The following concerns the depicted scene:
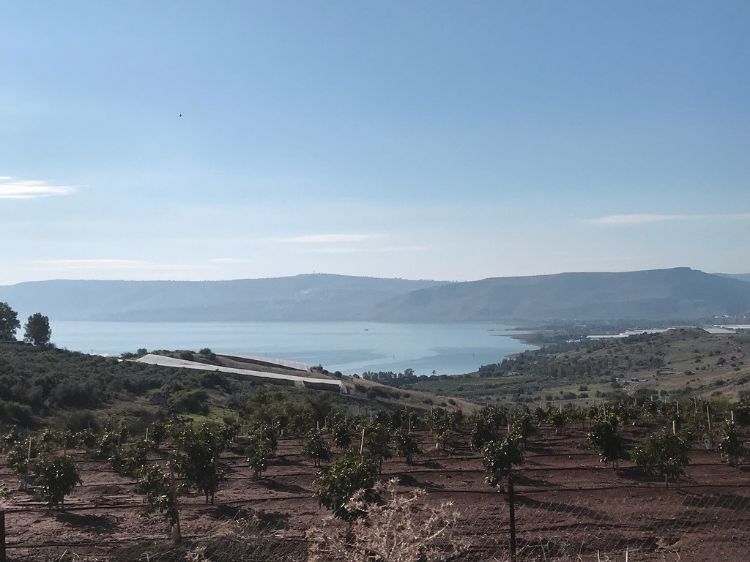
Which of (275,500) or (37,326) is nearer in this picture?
(275,500)

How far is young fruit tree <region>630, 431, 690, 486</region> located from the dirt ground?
1.46 feet

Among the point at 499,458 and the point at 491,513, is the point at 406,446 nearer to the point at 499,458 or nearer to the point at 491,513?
the point at 499,458

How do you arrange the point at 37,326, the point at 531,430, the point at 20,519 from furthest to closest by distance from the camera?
1. the point at 37,326
2. the point at 531,430
3. the point at 20,519

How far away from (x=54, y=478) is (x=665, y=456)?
48.3 feet

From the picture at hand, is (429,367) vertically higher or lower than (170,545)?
lower

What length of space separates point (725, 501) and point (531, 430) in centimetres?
990

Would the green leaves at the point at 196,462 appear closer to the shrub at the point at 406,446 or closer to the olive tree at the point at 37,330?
the shrub at the point at 406,446

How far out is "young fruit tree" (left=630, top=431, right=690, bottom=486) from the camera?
51.1 feet

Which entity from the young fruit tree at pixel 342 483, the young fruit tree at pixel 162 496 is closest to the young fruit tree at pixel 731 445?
the young fruit tree at pixel 342 483

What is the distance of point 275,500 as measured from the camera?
15.4m

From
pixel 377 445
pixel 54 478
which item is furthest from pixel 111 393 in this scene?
pixel 54 478

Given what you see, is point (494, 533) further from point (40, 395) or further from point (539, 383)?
point (539, 383)

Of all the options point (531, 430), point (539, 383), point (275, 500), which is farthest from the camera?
point (539, 383)

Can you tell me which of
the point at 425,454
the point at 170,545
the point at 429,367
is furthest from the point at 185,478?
the point at 429,367
